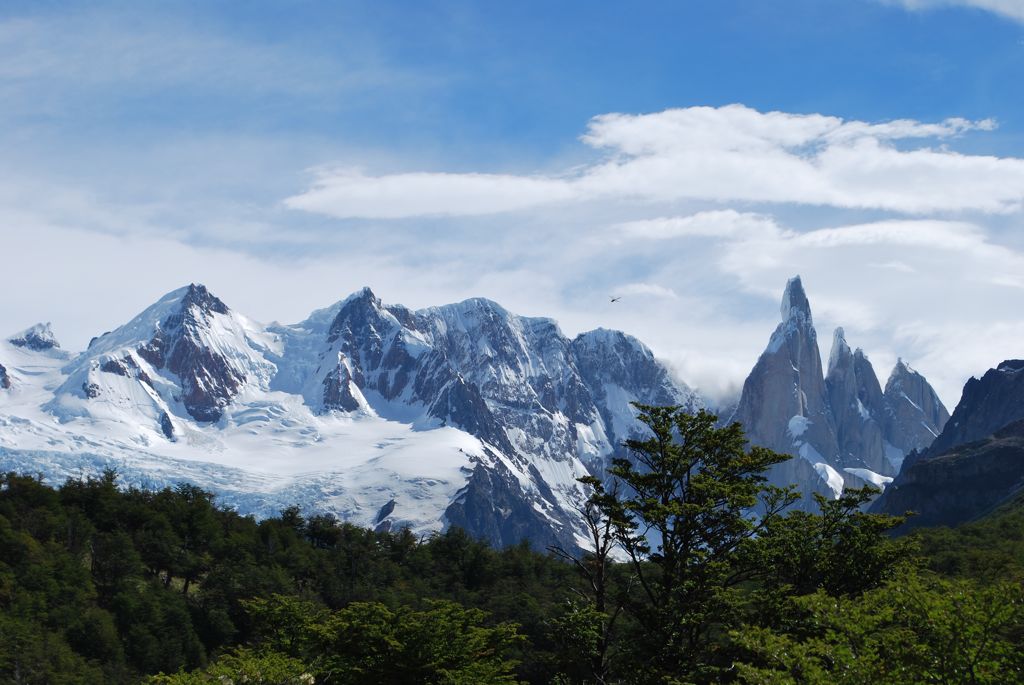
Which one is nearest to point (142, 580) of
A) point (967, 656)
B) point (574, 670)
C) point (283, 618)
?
point (283, 618)

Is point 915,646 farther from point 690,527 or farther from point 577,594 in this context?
point 577,594

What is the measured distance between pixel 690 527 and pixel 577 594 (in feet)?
102

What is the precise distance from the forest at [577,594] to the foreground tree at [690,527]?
0.14 m

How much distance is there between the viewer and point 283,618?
65875 mm

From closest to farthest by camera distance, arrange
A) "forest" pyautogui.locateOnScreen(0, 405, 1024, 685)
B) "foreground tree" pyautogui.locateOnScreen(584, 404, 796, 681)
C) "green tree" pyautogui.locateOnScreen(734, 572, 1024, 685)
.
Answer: "green tree" pyautogui.locateOnScreen(734, 572, 1024, 685)
"forest" pyautogui.locateOnScreen(0, 405, 1024, 685)
"foreground tree" pyautogui.locateOnScreen(584, 404, 796, 681)

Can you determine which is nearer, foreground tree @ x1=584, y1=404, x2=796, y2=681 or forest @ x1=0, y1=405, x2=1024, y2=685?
forest @ x1=0, y1=405, x2=1024, y2=685

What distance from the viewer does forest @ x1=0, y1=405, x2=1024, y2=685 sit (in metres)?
31.6

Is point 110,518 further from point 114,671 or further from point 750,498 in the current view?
point 750,498

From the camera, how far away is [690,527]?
4834 cm

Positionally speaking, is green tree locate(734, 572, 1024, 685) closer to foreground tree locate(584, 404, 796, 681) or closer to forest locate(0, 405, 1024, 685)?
forest locate(0, 405, 1024, 685)

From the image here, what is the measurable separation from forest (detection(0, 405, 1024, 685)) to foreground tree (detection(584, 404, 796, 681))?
5.6 inches

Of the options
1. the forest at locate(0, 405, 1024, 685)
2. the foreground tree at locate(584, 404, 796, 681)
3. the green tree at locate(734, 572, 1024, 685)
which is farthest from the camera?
→ the foreground tree at locate(584, 404, 796, 681)

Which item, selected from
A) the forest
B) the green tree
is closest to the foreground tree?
the forest

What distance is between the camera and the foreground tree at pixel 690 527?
4612 cm
